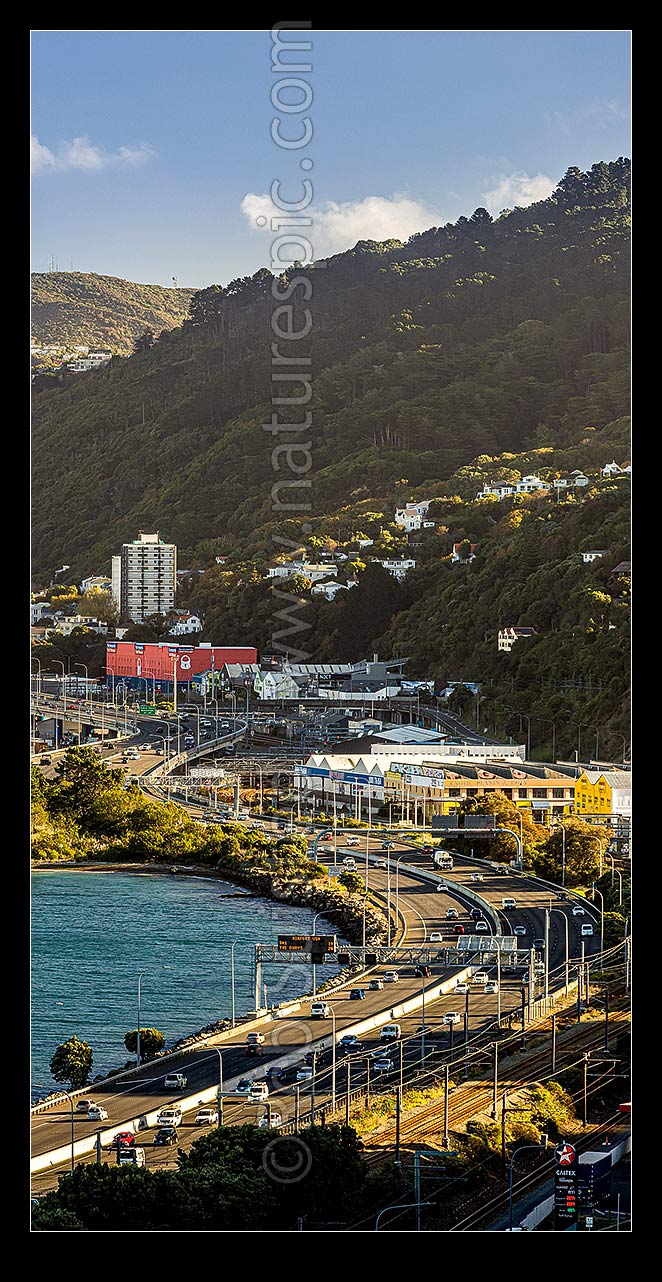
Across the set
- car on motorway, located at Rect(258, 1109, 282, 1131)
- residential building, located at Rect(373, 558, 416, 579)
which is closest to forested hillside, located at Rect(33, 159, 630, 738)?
residential building, located at Rect(373, 558, 416, 579)

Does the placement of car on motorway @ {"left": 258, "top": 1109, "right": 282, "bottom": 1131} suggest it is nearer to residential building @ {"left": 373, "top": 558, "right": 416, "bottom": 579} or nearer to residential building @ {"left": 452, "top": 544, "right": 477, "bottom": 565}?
residential building @ {"left": 373, "top": 558, "right": 416, "bottom": 579}

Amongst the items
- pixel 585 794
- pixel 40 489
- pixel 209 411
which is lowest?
pixel 585 794

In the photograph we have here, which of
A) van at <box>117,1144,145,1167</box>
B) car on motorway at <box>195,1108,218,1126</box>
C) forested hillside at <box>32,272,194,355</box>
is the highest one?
forested hillside at <box>32,272,194,355</box>

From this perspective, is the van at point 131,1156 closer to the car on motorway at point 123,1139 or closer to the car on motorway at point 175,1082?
the car on motorway at point 123,1139

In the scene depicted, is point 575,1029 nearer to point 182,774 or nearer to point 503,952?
point 503,952
